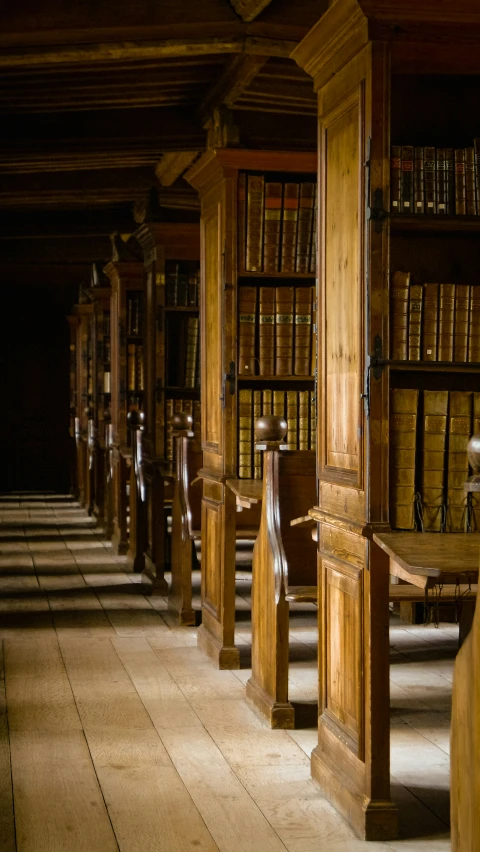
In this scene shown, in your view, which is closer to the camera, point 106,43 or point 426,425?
point 426,425

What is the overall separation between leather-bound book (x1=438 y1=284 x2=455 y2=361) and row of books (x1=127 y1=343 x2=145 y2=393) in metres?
6.19

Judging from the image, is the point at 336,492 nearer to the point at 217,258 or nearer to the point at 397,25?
the point at 397,25

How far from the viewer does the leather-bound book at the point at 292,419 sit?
567 cm

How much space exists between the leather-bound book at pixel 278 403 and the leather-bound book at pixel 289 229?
607 mm

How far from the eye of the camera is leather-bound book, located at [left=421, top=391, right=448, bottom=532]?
138 inches

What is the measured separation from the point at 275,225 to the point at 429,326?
2.03 meters

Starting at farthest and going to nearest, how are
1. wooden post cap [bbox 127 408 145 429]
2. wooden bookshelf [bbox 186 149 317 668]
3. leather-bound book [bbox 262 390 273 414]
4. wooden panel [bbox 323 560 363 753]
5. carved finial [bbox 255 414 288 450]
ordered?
wooden post cap [bbox 127 408 145 429], leather-bound book [bbox 262 390 273 414], wooden bookshelf [bbox 186 149 317 668], carved finial [bbox 255 414 288 450], wooden panel [bbox 323 560 363 753]

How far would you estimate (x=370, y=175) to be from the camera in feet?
10.8

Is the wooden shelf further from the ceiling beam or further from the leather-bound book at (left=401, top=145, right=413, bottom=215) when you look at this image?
the ceiling beam

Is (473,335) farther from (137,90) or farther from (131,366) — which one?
(131,366)

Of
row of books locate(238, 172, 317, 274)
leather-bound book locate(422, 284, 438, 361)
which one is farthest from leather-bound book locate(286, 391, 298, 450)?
leather-bound book locate(422, 284, 438, 361)

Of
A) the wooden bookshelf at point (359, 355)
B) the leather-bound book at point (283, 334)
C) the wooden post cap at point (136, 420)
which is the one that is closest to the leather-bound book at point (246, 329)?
the leather-bound book at point (283, 334)

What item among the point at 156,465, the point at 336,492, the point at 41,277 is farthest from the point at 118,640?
the point at 41,277

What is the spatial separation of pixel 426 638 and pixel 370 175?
11.2ft
